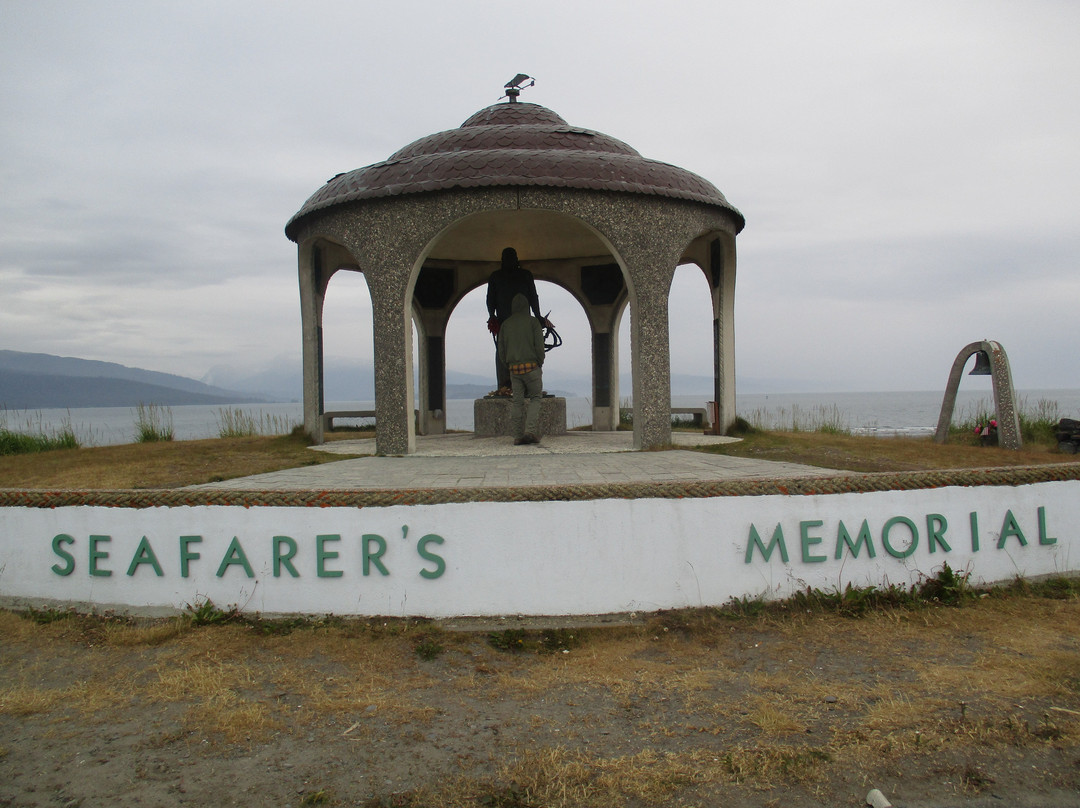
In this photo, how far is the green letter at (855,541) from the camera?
4.75m

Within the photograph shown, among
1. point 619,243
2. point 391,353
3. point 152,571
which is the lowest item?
point 152,571

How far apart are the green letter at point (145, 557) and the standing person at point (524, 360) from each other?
5.21 meters

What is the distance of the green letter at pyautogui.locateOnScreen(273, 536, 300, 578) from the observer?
463 cm

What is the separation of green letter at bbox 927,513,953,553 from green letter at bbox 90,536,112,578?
5489mm

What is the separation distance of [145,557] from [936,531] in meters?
5.27

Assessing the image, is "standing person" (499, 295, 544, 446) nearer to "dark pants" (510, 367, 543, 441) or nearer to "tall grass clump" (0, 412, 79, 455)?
"dark pants" (510, 367, 543, 441)

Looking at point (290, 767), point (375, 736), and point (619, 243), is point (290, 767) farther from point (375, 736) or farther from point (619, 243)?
point (619, 243)

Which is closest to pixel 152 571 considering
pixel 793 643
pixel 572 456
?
pixel 793 643

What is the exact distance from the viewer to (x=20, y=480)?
7.91 metres

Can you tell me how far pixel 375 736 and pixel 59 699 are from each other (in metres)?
1.74

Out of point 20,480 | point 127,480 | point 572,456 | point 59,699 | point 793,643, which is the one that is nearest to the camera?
point 59,699

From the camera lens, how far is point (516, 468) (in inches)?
289

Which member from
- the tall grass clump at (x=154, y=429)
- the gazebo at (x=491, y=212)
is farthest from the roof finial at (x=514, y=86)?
the tall grass clump at (x=154, y=429)

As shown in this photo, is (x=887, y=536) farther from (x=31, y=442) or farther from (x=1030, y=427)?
(x=31, y=442)
